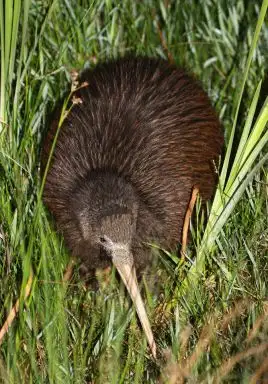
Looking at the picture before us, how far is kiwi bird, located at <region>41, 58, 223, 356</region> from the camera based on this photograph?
3.87 m

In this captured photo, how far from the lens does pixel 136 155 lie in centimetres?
392

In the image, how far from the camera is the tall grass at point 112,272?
318cm

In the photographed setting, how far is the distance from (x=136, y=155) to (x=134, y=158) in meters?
0.01

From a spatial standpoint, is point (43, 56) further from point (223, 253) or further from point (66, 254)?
point (223, 253)

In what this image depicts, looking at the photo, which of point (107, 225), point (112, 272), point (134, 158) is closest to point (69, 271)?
point (112, 272)

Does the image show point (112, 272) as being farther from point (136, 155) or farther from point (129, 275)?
point (136, 155)

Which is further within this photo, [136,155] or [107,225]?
[136,155]

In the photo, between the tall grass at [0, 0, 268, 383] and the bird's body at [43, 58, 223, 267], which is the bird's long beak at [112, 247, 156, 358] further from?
the bird's body at [43, 58, 223, 267]

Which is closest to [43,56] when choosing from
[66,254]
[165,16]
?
[165,16]

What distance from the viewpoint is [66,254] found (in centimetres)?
396

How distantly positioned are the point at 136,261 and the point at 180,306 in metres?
0.43

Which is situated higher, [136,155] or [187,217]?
[136,155]

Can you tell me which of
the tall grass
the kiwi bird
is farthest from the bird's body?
the tall grass

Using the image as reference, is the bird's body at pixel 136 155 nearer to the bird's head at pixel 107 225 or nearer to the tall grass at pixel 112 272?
the bird's head at pixel 107 225
